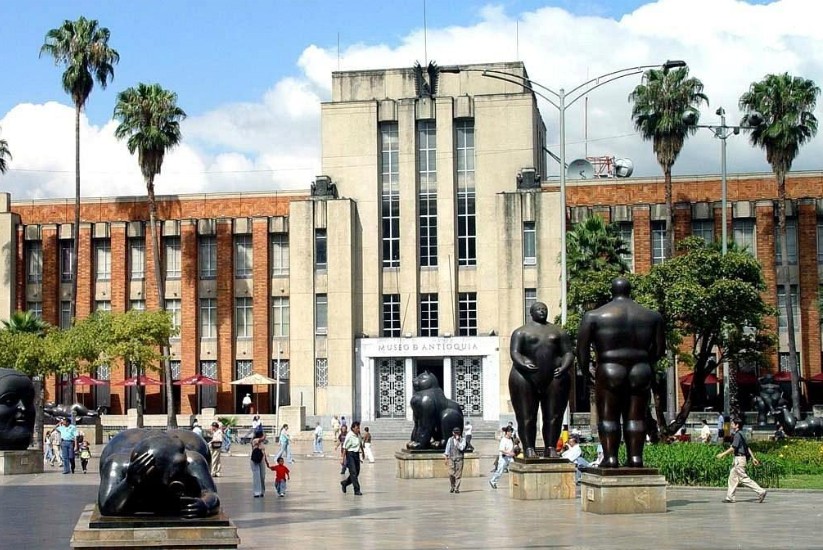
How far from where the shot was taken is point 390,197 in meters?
64.2

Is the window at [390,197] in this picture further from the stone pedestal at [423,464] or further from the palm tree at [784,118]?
the stone pedestal at [423,464]

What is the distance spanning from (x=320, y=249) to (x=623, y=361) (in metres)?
45.7

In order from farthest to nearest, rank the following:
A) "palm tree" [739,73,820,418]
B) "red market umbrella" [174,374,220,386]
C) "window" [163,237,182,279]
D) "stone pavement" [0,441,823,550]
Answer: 1. "window" [163,237,182,279]
2. "red market umbrella" [174,374,220,386]
3. "palm tree" [739,73,820,418]
4. "stone pavement" [0,441,823,550]

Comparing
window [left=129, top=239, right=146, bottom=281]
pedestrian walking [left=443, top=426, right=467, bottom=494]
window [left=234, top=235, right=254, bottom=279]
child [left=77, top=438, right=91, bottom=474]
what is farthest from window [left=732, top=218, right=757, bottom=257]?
pedestrian walking [left=443, top=426, right=467, bottom=494]

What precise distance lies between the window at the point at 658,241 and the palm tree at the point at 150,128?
24.6m

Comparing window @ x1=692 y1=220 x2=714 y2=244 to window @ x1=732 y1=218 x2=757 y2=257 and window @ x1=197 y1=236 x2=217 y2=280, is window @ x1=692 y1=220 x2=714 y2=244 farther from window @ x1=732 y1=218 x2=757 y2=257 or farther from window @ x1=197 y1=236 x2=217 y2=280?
window @ x1=197 y1=236 x2=217 y2=280

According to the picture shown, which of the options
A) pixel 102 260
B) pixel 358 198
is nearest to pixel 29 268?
pixel 102 260

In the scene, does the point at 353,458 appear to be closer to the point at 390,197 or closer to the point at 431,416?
the point at 431,416

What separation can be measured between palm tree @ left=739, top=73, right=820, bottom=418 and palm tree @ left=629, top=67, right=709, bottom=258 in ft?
7.65

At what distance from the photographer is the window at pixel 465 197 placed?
6366cm

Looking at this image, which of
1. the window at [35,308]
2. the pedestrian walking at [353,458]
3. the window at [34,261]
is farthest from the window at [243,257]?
the pedestrian walking at [353,458]

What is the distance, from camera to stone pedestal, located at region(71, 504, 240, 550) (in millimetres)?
12430

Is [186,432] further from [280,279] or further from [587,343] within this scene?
[280,279]

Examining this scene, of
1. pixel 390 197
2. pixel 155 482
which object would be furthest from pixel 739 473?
pixel 390 197
